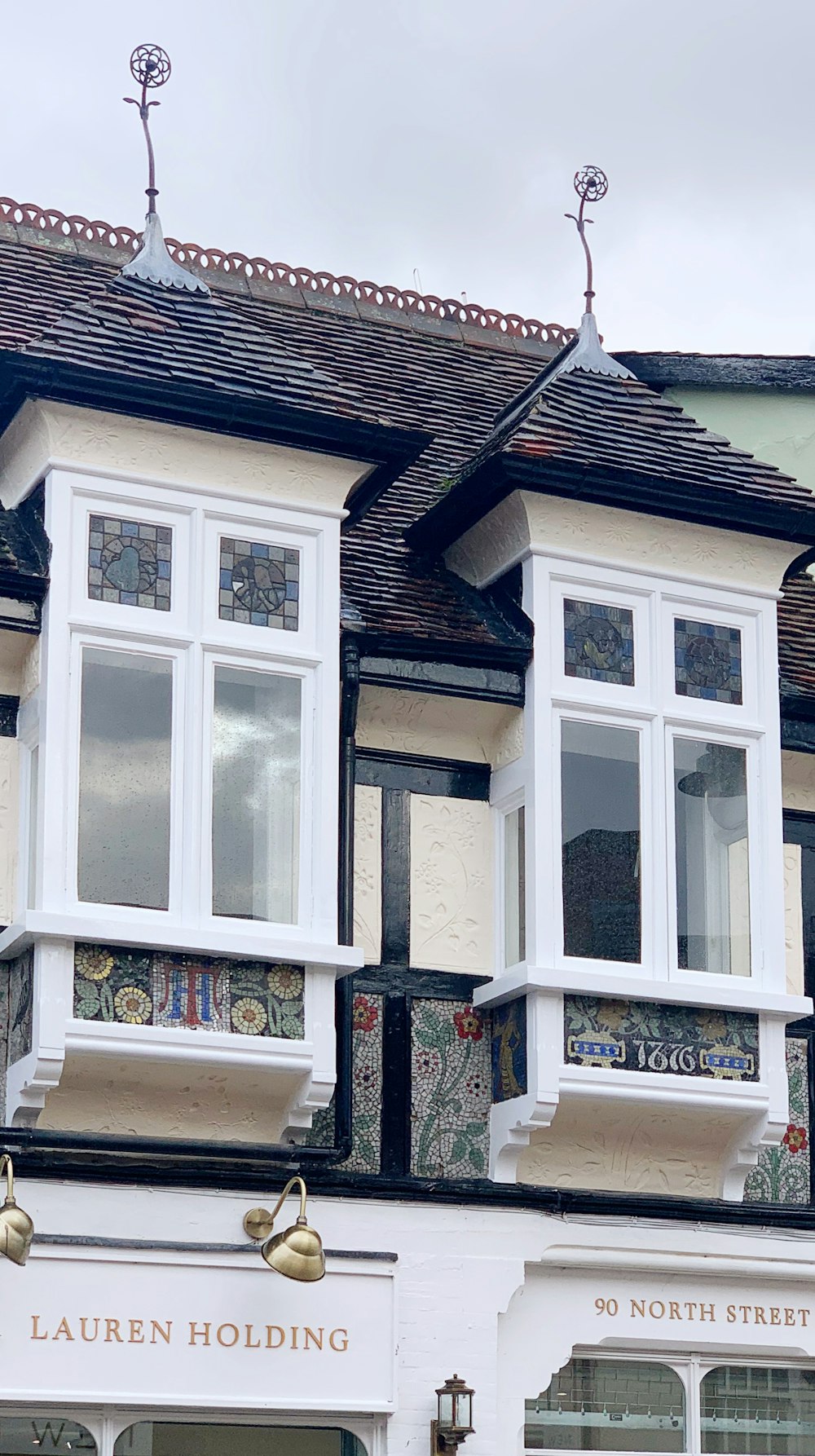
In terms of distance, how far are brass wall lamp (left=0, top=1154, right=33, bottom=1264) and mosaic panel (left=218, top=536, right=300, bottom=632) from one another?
3369 mm

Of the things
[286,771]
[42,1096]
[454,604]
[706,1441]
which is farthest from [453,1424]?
[454,604]

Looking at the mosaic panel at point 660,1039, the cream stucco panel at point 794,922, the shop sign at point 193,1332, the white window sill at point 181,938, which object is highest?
the cream stucco panel at point 794,922

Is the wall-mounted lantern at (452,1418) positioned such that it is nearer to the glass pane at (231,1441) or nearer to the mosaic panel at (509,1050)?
the glass pane at (231,1441)

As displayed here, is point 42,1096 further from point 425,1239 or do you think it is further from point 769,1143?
point 769,1143

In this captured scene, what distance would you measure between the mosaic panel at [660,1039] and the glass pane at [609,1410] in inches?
68.1

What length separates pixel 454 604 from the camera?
45.1ft

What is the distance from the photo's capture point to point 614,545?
13492 mm

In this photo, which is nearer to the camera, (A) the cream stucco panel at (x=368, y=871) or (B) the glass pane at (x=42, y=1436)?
(B) the glass pane at (x=42, y=1436)

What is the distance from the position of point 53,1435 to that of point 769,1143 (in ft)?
14.2

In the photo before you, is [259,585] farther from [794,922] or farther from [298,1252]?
[794,922]

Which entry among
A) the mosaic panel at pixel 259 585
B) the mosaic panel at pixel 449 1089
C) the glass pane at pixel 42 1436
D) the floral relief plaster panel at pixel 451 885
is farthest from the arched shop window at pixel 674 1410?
the mosaic panel at pixel 259 585

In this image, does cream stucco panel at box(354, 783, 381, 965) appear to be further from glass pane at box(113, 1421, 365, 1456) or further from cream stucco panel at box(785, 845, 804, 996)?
cream stucco panel at box(785, 845, 804, 996)

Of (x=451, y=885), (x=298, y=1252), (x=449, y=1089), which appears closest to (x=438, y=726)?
(x=451, y=885)

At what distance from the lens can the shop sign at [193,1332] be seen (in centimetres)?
1111
